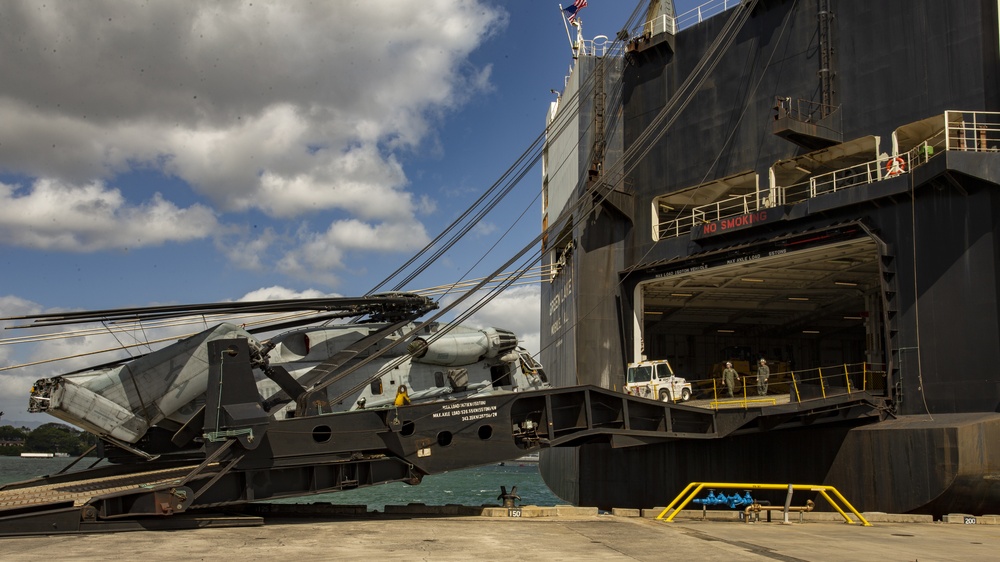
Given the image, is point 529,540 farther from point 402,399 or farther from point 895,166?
point 895,166

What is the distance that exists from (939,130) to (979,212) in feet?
13.4

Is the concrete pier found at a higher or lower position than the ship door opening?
lower

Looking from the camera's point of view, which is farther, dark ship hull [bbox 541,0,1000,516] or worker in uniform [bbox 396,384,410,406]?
worker in uniform [bbox 396,384,410,406]

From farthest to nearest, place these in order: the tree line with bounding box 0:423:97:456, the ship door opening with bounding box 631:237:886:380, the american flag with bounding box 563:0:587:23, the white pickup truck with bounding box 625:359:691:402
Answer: the tree line with bounding box 0:423:97:456 → the american flag with bounding box 563:0:587:23 → the ship door opening with bounding box 631:237:886:380 → the white pickup truck with bounding box 625:359:691:402

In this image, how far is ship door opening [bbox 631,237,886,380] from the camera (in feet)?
92.3

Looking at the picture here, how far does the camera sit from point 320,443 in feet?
60.0

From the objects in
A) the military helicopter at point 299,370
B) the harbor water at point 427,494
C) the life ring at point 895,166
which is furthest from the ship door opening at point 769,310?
the harbor water at point 427,494

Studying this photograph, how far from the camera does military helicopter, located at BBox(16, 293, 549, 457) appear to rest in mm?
19781

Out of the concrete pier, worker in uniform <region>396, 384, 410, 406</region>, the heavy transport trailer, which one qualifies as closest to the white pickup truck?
the heavy transport trailer

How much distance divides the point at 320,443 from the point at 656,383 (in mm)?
12387

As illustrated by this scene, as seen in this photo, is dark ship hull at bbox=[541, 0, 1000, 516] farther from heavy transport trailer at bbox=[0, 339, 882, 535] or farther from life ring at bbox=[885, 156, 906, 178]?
heavy transport trailer at bbox=[0, 339, 882, 535]

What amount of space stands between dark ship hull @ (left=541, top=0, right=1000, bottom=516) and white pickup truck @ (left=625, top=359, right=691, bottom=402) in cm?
225

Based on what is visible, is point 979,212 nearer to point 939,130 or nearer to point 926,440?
point 939,130

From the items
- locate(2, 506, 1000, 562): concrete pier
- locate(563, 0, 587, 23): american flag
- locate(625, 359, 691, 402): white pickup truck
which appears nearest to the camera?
locate(2, 506, 1000, 562): concrete pier
